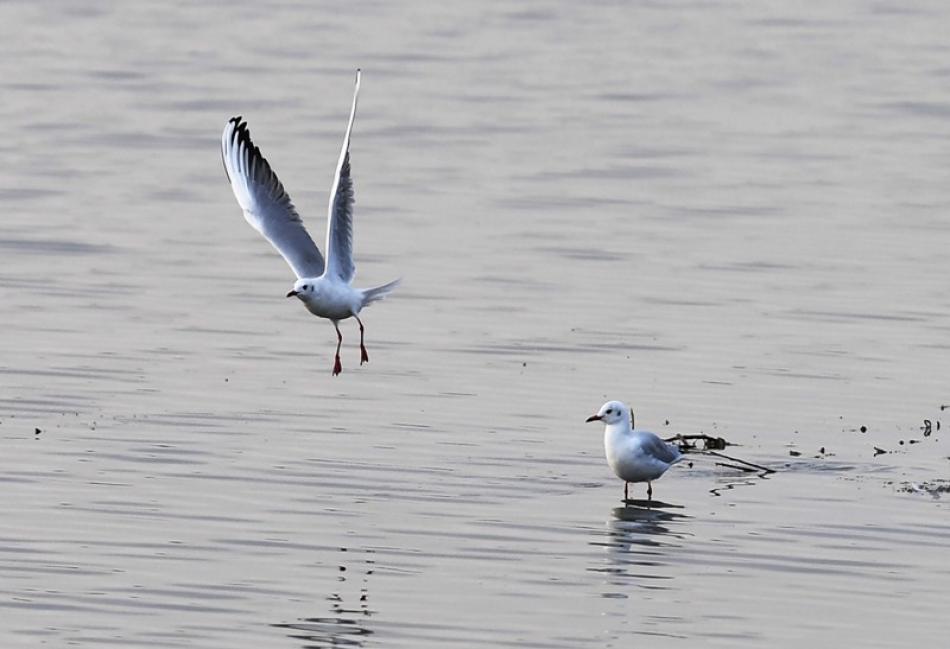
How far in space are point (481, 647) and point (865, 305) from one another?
10469mm

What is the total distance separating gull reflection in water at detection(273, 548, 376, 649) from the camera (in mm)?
11703

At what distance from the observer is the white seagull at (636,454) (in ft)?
49.3

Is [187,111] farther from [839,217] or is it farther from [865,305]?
[865,305]

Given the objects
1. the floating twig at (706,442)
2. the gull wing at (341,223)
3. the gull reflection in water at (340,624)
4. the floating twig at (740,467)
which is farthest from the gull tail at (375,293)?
the gull reflection in water at (340,624)

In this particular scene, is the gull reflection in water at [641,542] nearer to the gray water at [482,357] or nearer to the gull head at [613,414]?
the gray water at [482,357]

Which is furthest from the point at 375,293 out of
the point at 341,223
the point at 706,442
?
the point at 706,442

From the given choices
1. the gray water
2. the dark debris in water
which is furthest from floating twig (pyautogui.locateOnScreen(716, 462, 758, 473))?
the dark debris in water

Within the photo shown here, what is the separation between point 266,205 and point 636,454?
3529 millimetres

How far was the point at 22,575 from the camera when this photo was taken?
12.8 m

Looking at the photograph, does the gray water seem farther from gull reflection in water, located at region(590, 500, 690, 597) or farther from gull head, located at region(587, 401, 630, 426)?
gull head, located at region(587, 401, 630, 426)

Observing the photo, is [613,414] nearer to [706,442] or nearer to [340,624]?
[706,442]

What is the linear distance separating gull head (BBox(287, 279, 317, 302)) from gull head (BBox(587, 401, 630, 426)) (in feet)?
6.93

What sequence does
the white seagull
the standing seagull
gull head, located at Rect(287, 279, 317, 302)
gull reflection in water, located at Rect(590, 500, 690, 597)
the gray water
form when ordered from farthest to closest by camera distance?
the standing seagull, gull head, located at Rect(287, 279, 317, 302), the white seagull, gull reflection in water, located at Rect(590, 500, 690, 597), the gray water

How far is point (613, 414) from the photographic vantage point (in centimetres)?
1586
